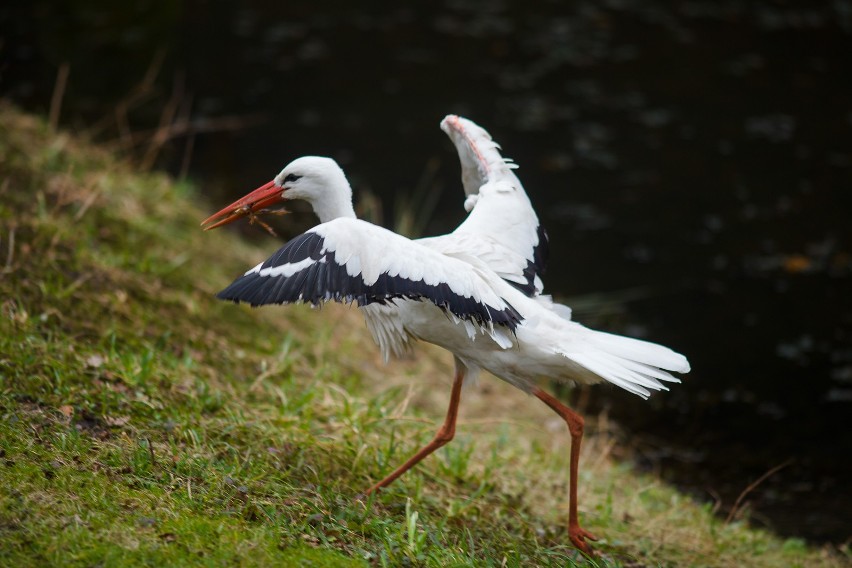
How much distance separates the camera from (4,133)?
7031 mm

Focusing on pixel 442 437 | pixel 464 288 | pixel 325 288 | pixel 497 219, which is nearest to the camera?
pixel 325 288

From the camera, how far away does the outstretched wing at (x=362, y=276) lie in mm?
3850

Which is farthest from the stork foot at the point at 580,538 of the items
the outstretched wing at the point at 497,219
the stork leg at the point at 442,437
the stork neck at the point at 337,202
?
the stork neck at the point at 337,202

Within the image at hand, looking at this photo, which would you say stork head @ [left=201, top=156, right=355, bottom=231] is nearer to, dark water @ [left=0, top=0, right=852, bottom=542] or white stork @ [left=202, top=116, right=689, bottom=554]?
white stork @ [left=202, top=116, right=689, bottom=554]

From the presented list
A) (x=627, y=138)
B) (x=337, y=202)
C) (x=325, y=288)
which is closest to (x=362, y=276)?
(x=325, y=288)

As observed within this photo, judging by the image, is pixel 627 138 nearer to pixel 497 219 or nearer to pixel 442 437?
pixel 497 219

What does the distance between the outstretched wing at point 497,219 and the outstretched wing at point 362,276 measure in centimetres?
58

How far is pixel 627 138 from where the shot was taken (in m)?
10.3

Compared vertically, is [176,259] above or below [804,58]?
below

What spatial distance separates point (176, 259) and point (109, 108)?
4294 mm

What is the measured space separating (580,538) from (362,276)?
5.52 ft

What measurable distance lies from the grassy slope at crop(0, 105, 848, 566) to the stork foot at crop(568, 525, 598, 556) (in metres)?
0.06

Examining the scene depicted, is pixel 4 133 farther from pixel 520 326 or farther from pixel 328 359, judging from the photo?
pixel 520 326

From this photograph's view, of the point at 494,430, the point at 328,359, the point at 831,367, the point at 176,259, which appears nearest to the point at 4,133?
the point at 176,259
